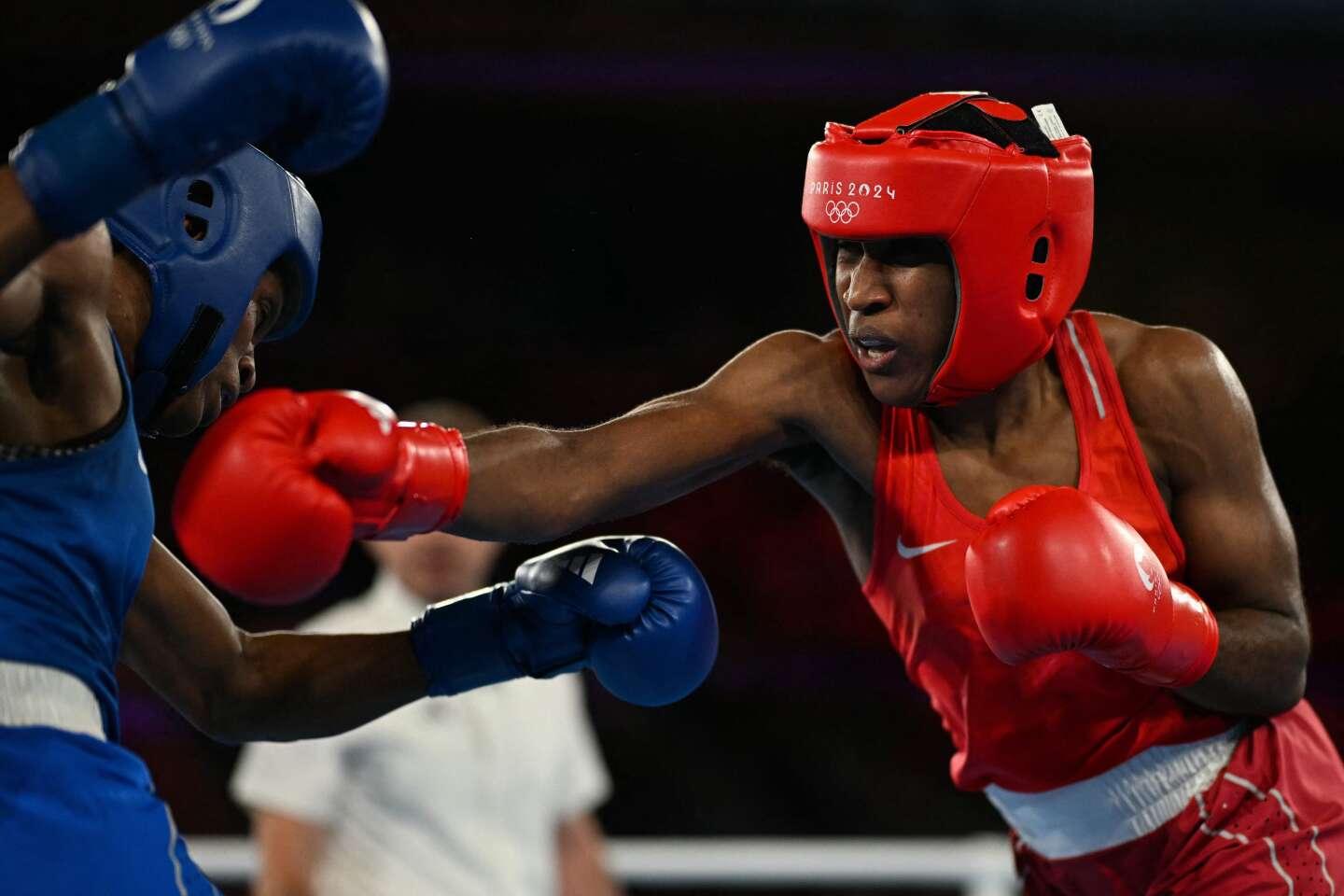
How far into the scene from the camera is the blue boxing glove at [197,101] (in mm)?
1459

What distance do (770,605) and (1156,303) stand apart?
6.24ft

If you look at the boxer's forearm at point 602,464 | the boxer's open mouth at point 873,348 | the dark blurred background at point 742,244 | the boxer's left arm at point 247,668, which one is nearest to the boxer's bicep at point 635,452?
the boxer's forearm at point 602,464

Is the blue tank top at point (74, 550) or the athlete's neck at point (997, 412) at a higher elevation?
the blue tank top at point (74, 550)

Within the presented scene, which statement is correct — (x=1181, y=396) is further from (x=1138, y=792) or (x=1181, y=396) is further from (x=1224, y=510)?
(x=1138, y=792)

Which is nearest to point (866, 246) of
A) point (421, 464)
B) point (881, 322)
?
point (881, 322)

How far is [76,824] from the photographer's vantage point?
5.27 feet

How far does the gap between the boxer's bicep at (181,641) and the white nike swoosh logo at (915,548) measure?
881 millimetres

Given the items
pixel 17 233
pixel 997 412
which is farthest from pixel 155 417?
pixel 997 412

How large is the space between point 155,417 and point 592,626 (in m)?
0.60

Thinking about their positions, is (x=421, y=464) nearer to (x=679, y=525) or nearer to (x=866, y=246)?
(x=866, y=246)

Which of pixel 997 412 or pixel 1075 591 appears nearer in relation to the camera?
pixel 1075 591

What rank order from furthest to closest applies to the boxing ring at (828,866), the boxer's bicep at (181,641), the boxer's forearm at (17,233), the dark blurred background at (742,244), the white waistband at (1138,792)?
the dark blurred background at (742,244)
the boxing ring at (828,866)
the white waistband at (1138,792)
the boxer's bicep at (181,641)
the boxer's forearm at (17,233)

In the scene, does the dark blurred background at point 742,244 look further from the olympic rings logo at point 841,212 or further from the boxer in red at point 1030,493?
the olympic rings logo at point 841,212

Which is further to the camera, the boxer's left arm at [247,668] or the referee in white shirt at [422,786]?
the referee in white shirt at [422,786]
